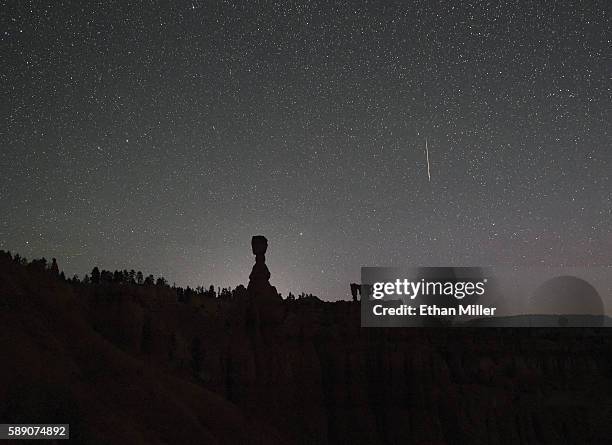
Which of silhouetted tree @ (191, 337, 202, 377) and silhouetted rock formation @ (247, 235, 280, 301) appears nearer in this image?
silhouetted tree @ (191, 337, 202, 377)

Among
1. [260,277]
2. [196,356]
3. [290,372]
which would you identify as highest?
[260,277]

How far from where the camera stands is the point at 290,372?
43.6m

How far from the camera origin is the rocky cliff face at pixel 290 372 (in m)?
22.6

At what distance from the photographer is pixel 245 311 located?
44.8 metres

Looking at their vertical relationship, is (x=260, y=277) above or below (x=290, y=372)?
above

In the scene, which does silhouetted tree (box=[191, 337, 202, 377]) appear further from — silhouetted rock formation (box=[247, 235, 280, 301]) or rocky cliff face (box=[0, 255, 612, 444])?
silhouetted rock formation (box=[247, 235, 280, 301])

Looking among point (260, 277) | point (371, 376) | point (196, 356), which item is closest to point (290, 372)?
point (196, 356)

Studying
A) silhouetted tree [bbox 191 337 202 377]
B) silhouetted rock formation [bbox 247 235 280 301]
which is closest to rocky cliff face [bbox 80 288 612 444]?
silhouetted tree [bbox 191 337 202 377]

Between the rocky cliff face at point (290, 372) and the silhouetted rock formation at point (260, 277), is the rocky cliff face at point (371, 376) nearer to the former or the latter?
the rocky cliff face at point (290, 372)

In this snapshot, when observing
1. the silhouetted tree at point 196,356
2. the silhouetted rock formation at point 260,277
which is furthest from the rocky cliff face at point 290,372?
the silhouetted rock formation at point 260,277

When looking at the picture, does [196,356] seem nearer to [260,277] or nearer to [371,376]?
[260,277]

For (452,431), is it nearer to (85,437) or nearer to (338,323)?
(338,323)

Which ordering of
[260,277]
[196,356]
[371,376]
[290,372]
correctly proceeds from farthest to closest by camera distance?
[371,376], [260,277], [290,372], [196,356]

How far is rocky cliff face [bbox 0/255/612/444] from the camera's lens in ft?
74.1
